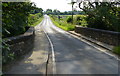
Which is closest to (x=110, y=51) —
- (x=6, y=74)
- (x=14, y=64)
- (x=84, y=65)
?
(x=84, y=65)

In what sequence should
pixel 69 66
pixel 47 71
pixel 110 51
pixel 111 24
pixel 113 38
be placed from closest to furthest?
pixel 47 71 < pixel 69 66 < pixel 110 51 < pixel 113 38 < pixel 111 24

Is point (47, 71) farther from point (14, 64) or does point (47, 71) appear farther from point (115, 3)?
point (115, 3)

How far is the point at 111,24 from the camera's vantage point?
17000 millimetres

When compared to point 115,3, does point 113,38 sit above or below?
below

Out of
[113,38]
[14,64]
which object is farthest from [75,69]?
[113,38]

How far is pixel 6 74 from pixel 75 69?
2742 mm

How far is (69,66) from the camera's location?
735 cm

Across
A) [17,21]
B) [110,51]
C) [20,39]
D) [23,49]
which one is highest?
[17,21]

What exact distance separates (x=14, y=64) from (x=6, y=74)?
51.5 inches

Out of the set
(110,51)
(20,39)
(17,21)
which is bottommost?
(110,51)

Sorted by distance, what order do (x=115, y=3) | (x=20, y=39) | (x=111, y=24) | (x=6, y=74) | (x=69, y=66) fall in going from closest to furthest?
1. (x=6, y=74)
2. (x=69, y=66)
3. (x=20, y=39)
4. (x=111, y=24)
5. (x=115, y=3)

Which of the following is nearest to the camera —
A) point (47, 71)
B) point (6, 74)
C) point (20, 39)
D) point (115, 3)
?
point (6, 74)

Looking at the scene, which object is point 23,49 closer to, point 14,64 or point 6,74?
point 14,64

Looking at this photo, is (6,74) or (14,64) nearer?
(6,74)
